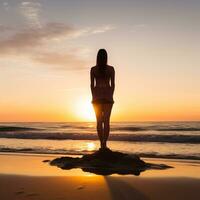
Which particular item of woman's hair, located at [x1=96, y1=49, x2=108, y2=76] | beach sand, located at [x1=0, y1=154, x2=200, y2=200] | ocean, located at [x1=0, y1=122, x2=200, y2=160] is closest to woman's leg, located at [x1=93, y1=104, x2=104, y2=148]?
woman's hair, located at [x1=96, y1=49, x2=108, y2=76]

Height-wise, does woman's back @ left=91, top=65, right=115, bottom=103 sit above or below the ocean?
above

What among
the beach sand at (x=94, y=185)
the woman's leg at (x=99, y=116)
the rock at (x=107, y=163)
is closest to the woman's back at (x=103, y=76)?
the woman's leg at (x=99, y=116)

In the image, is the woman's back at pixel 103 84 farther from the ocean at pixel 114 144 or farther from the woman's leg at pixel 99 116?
the ocean at pixel 114 144

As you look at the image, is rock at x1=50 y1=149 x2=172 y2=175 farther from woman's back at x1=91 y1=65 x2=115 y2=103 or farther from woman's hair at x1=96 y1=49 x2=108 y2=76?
woman's hair at x1=96 y1=49 x2=108 y2=76

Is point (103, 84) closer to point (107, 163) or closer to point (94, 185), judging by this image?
point (107, 163)

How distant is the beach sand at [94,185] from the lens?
14.2 feet

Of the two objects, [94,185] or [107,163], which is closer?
[94,185]

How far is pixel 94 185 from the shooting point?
A: 4.93 m

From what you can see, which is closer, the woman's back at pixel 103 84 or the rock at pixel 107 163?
the rock at pixel 107 163

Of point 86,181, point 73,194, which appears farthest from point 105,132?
point 73,194

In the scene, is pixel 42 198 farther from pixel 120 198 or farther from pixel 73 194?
pixel 120 198

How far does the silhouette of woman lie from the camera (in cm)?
728

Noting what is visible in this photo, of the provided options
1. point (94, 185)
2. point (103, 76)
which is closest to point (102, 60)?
point (103, 76)

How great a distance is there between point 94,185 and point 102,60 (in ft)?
9.79
